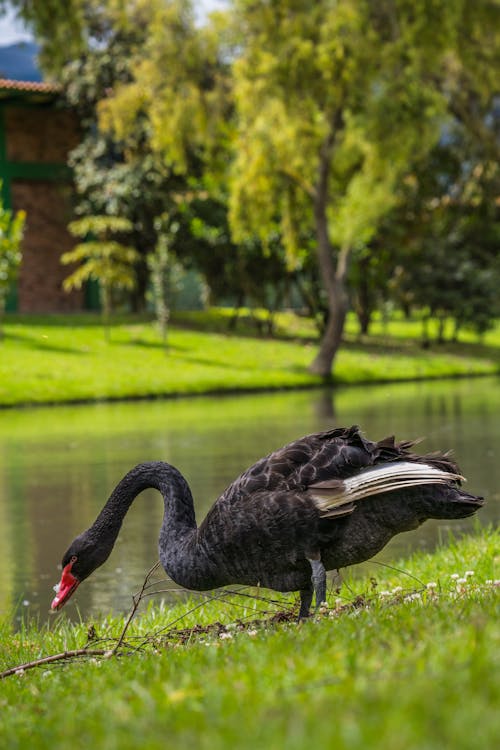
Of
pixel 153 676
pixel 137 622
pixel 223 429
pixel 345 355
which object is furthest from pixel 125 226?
pixel 153 676

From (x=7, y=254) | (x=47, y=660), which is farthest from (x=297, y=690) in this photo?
(x=7, y=254)

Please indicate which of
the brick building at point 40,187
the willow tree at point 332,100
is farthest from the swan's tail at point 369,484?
the brick building at point 40,187

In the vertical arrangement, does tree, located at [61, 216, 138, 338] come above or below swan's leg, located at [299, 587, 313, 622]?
above

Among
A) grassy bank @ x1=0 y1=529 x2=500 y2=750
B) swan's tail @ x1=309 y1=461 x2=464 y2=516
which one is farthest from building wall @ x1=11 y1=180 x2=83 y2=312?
grassy bank @ x1=0 y1=529 x2=500 y2=750

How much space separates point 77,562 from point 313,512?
4.63ft

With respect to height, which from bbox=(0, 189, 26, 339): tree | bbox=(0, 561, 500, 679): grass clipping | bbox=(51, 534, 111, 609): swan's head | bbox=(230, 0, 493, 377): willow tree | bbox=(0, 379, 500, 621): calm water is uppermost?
bbox=(230, 0, 493, 377): willow tree

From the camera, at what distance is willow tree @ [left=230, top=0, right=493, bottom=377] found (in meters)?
34.0

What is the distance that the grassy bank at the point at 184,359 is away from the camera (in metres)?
34.1

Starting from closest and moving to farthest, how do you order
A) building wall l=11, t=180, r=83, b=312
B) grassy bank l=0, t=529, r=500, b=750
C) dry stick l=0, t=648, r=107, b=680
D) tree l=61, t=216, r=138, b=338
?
1. grassy bank l=0, t=529, r=500, b=750
2. dry stick l=0, t=648, r=107, b=680
3. tree l=61, t=216, r=138, b=338
4. building wall l=11, t=180, r=83, b=312

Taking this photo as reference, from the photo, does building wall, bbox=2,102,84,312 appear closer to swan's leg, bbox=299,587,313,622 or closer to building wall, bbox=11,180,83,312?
building wall, bbox=11,180,83,312

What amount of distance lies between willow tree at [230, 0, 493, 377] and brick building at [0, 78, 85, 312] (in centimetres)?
1643

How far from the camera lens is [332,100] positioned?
35812 mm

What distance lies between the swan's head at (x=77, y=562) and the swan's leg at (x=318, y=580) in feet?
4.18

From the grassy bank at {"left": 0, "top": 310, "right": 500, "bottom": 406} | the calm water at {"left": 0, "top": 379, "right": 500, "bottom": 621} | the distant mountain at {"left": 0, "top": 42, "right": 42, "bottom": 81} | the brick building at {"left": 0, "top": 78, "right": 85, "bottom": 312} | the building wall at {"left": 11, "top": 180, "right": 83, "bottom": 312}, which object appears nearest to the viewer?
the calm water at {"left": 0, "top": 379, "right": 500, "bottom": 621}
